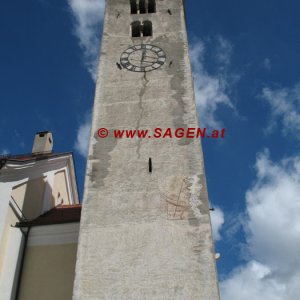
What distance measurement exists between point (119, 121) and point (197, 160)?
285 cm

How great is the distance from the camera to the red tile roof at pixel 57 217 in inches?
509

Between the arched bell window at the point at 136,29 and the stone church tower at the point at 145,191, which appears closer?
the stone church tower at the point at 145,191

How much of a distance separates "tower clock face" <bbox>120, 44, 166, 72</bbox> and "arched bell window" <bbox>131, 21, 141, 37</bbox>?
58.1 inches

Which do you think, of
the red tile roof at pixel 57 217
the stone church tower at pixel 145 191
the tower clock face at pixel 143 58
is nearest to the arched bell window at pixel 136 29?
the stone church tower at pixel 145 191

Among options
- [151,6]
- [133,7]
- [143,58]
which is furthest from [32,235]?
[151,6]

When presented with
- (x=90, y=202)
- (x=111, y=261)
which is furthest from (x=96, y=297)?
(x=90, y=202)

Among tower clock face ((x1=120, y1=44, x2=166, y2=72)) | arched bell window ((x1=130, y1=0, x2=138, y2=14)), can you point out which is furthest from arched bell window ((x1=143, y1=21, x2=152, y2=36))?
arched bell window ((x1=130, y1=0, x2=138, y2=14))

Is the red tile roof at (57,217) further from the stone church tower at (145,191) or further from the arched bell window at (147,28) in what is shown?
the arched bell window at (147,28)

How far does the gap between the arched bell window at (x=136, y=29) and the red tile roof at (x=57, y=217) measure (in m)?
7.31

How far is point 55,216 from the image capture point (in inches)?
553

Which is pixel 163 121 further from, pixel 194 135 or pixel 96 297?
pixel 96 297

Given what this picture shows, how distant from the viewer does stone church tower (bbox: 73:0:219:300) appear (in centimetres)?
998

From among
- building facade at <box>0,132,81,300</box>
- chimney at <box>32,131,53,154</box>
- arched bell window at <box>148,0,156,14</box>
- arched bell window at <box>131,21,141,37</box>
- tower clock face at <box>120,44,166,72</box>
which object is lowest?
building facade at <box>0,132,81,300</box>

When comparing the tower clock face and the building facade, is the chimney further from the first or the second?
the tower clock face
